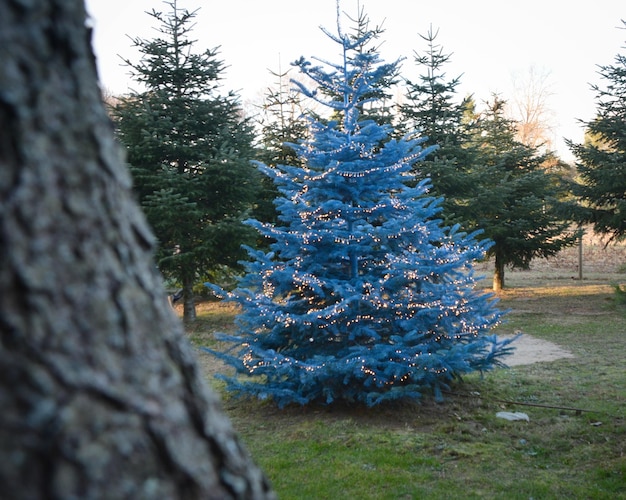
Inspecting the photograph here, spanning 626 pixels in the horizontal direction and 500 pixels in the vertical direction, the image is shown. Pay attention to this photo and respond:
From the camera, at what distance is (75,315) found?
716mm

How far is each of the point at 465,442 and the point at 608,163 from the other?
1221 centimetres

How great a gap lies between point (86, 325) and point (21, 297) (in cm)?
9

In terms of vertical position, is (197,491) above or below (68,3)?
below

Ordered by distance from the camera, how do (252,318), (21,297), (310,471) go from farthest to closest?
(252,318) → (310,471) → (21,297)

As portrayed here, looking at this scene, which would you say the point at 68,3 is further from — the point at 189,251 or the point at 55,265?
the point at 189,251

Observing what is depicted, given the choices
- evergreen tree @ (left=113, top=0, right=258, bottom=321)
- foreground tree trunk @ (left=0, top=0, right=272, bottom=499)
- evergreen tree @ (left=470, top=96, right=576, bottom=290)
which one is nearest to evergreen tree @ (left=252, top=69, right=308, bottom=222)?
evergreen tree @ (left=113, top=0, right=258, bottom=321)

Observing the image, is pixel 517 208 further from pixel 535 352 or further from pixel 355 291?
pixel 355 291

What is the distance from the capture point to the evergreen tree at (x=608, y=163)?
1501 cm

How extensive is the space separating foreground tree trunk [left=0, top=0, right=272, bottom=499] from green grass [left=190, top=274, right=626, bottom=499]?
150 inches

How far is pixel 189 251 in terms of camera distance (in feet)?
43.0

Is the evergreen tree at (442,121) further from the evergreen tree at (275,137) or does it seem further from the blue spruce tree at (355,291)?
the blue spruce tree at (355,291)

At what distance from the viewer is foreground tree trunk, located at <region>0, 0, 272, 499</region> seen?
0.67m

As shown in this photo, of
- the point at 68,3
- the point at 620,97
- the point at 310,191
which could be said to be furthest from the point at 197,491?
the point at 620,97

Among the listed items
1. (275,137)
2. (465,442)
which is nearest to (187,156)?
(275,137)
